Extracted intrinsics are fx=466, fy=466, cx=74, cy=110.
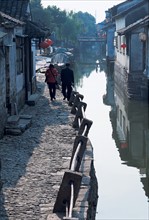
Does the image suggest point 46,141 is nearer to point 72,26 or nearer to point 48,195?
point 48,195

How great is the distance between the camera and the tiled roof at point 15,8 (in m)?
18.7

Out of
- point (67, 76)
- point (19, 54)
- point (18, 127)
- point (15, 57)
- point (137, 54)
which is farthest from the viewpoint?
point (137, 54)

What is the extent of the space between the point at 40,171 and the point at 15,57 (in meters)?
7.71

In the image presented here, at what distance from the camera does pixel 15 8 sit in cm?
1898

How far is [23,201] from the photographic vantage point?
790cm

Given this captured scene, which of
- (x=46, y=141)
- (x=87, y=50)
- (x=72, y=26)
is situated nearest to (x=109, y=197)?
(x=46, y=141)

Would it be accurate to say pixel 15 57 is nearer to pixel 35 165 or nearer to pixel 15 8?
pixel 15 8

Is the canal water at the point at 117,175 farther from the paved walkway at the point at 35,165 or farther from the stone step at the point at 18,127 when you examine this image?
the stone step at the point at 18,127

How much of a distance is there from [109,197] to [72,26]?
75235mm

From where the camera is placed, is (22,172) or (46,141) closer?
(22,172)

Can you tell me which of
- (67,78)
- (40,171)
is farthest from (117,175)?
(67,78)

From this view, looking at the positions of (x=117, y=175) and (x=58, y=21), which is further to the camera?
(x=58, y=21)

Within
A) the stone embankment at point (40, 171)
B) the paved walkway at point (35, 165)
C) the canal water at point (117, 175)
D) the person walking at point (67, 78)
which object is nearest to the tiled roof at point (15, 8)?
the person walking at point (67, 78)

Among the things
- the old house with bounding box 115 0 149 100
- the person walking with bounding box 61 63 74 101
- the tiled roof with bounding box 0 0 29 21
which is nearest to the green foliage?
the old house with bounding box 115 0 149 100
